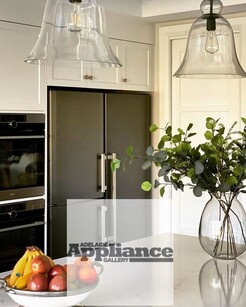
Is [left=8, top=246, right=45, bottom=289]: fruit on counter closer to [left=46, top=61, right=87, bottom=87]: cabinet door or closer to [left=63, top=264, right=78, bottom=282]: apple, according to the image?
[left=63, top=264, right=78, bottom=282]: apple

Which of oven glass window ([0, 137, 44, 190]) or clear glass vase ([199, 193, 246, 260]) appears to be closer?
clear glass vase ([199, 193, 246, 260])

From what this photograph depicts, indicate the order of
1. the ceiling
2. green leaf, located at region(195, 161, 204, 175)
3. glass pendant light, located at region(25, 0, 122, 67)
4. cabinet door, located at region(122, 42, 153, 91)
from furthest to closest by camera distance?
cabinet door, located at region(122, 42, 153, 91) → the ceiling → green leaf, located at region(195, 161, 204, 175) → glass pendant light, located at region(25, 0, 122, 67)

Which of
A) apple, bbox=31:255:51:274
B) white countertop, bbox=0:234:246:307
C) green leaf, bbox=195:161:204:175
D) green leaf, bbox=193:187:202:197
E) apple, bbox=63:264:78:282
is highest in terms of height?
green leaf, bbox=195:161:204:175

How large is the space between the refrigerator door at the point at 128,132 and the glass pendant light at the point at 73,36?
248 centimetres

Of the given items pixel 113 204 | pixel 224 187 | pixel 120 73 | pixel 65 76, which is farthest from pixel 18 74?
pixel 224 187

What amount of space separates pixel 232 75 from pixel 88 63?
70cm

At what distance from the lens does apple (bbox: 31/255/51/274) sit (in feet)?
5.11

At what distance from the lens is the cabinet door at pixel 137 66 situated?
432 cm

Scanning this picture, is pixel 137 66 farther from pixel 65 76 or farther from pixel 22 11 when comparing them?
pixel 22 11

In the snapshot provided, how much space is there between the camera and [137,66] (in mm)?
4430

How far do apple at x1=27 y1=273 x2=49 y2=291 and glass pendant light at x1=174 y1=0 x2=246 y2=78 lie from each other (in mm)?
1009

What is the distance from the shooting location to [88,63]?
167 centimetres

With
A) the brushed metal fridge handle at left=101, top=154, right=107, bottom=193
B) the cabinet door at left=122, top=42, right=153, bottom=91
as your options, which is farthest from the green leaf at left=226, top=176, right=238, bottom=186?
the cabinet door at left=122, top=42, right=153, bottom=91

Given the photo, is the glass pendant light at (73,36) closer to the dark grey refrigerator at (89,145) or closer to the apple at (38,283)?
the apple at (38,283)
